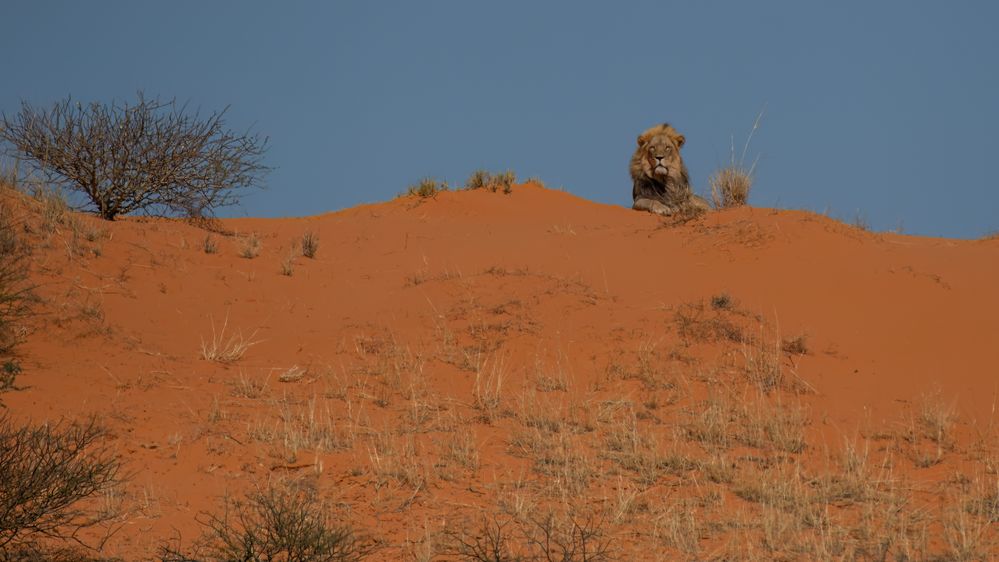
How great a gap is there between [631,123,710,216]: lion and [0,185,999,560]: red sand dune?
3.48m

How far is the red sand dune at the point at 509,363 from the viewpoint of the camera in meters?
7.08

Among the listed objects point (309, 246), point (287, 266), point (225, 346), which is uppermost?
point (309, 246)

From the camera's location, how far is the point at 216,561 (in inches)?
229

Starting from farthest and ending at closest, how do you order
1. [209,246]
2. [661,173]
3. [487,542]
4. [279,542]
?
[661,173]
[209,246]
[487,542]
[279,542]

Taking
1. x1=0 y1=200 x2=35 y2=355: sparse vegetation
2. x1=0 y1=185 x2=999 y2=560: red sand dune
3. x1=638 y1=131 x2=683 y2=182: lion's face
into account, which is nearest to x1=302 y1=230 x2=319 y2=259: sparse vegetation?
x1=0 y1=185 x2=999 y2=560: red sand dune

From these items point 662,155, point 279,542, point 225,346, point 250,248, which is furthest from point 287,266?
point 662,155

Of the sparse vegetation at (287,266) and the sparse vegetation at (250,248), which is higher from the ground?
the sparse vegetation at (250,248)

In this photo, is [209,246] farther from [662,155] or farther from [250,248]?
[662,155]

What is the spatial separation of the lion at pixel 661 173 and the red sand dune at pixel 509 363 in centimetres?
348

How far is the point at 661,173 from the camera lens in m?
18.8

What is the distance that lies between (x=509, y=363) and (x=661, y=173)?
30.5 feet

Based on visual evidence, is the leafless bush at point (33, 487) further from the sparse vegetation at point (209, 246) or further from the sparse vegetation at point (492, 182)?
the sparse vegetation at point (492, 182)

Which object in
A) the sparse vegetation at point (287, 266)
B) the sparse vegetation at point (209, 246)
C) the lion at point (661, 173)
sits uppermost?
the lion at point (661, 173)

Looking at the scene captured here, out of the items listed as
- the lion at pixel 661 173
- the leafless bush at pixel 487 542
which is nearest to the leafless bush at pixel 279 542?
the leafless bush at pixel 487 542
